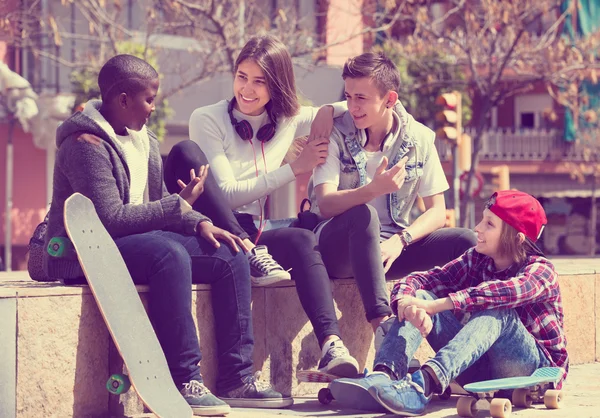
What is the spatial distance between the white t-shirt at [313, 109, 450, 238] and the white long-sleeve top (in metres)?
0.17

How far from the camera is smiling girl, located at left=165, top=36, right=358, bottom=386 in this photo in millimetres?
5656

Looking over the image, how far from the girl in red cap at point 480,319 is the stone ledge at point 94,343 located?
2.58 ft

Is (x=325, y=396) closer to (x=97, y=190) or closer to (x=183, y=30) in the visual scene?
(x=97, y=190)

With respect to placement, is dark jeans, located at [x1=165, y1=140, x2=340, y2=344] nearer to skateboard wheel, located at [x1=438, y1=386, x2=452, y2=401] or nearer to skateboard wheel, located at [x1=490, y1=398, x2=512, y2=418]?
skateboard wheel, located at [x1=438, y1=386, x2=452, y2=401]

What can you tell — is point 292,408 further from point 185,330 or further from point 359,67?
point 359,67

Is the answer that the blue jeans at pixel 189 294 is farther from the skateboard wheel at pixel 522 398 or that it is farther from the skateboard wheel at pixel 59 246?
the skateboard wheel at pixel 522 398

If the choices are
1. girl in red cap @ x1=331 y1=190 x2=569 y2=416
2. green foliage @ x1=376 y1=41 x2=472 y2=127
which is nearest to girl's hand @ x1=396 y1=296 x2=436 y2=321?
girl in red cap @ x1=331 y1=190 x2=569 y2=416

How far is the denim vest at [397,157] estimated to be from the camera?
6227 mm

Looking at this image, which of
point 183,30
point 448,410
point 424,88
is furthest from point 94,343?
point 424,88

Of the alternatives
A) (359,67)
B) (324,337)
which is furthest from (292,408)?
(359,67)

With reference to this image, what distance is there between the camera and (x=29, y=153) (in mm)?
27297

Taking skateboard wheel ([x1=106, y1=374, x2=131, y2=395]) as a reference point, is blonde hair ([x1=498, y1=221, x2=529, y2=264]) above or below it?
above

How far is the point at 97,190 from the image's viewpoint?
5.14 metres

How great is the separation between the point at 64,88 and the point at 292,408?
836 inches
